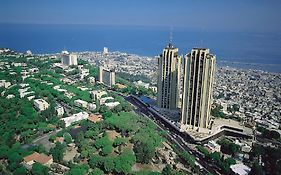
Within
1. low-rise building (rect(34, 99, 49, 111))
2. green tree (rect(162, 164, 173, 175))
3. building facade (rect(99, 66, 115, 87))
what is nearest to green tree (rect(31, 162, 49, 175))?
green tree (rect(162, 164, 173, 175))

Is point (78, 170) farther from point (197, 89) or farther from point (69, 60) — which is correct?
point (69, 60)

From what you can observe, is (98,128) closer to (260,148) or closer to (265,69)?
(260,148)

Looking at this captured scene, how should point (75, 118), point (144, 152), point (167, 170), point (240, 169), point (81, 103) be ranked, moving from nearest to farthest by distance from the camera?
point (167, 170) → point (240, 169) → point (144, 152) → point (75, 118) → point (81, 103)

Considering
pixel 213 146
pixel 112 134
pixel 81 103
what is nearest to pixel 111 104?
pixel 81 103

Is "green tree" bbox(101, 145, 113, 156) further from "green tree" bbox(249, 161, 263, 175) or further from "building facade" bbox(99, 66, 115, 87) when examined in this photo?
"building facade" bbox(99, 66, 115, 87)

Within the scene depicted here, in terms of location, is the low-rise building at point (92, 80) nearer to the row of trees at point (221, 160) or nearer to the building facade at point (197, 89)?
the building facade at point (197, 89)

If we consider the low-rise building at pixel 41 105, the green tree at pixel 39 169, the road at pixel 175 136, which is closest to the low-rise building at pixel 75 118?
the low-rise building at pixel 41 105

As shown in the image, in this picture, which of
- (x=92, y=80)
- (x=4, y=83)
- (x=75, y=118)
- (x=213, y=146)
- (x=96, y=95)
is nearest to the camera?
(x=213, y=146)
